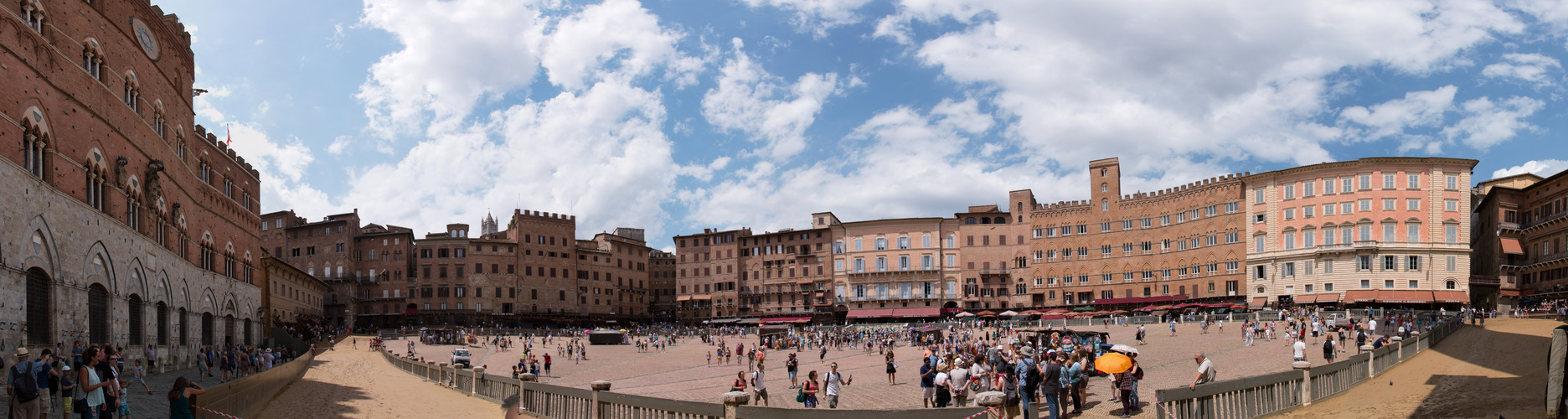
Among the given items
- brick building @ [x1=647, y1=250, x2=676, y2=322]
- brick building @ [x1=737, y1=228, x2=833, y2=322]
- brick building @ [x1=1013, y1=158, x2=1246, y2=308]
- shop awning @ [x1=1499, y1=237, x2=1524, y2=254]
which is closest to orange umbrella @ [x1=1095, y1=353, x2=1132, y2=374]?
shop awning @ [x1=1499, y1=237, x2=1524, y2=254]

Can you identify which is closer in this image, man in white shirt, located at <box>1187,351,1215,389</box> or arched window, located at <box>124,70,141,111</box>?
man in white shirt, located at <box>1187,351,1215,389</box>

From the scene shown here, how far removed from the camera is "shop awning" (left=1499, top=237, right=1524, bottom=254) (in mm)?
62844

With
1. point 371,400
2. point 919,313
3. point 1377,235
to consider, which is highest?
point 1377,235

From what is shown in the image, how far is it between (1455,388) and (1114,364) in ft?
23.9

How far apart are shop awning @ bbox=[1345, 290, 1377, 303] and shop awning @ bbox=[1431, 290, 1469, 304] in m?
3.48

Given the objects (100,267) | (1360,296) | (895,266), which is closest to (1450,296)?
(1360,296)

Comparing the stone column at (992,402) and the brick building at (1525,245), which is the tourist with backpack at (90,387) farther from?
the brick building at (1525,245)

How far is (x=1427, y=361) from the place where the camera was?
Answer: 2500cm

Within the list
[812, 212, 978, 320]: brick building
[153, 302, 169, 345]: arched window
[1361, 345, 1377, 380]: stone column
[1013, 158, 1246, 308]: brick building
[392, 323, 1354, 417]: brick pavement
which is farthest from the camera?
[812, 212, 978, 320]: brick building

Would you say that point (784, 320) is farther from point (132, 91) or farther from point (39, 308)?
point (39, 308)

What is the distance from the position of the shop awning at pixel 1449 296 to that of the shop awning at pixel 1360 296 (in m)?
3.48

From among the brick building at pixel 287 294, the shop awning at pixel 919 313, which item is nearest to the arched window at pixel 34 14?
the brick building at pixel 287 294

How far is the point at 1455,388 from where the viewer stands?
1933 cm

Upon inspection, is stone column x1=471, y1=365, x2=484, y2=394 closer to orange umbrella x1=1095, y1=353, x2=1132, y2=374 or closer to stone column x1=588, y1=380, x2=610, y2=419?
stone column x1=588, y1=380, x2=610, y2=419
